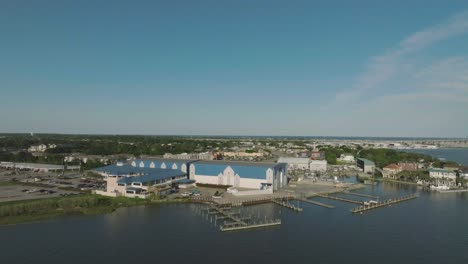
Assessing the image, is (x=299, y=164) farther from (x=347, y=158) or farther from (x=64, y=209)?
(x=64, y=209)

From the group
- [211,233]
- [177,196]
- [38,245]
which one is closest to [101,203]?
[177,196]

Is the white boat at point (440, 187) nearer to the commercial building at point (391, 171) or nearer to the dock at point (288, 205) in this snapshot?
the commercial building at point (391, 171)

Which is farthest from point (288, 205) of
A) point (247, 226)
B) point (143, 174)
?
point (143, 174)

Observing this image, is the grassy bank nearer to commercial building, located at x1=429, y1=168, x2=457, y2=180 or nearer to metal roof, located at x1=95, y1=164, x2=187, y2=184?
metal roof, located at x1=95, y1=164, x2=187, y2=184

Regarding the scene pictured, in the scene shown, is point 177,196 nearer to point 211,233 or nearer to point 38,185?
point 211,233

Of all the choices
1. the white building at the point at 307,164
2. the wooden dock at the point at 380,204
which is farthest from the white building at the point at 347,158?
the wooden dock at the point at 380,204

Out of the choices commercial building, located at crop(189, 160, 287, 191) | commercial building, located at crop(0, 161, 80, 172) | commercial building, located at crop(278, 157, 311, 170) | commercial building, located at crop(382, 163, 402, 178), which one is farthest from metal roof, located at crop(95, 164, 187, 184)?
commercial building, located at crop(382, 163, 402, 178)
